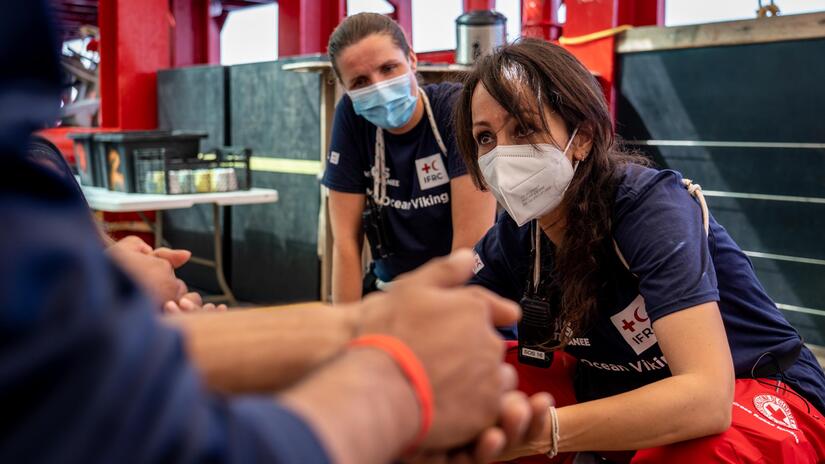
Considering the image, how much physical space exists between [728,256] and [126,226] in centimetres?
647

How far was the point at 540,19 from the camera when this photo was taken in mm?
5133

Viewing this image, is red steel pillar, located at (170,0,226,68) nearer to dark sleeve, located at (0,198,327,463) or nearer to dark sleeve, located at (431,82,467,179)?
dark sleeve, located at (431,82,467,179)

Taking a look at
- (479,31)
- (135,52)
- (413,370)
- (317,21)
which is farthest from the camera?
(135,52)

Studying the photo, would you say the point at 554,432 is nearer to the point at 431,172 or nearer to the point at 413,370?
the point at 413,370

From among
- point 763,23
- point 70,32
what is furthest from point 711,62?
point 70,32

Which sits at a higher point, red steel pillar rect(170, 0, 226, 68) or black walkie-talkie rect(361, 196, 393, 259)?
red steel pillar rect(170, 0, 226, 68)

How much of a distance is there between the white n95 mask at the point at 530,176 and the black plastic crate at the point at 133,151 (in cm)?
384

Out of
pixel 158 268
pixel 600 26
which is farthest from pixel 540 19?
pixel 158 268

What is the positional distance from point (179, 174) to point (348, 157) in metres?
2.77

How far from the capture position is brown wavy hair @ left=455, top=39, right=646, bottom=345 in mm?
1688

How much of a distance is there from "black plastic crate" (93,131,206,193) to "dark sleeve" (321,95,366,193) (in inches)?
105

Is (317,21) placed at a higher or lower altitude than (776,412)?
higher

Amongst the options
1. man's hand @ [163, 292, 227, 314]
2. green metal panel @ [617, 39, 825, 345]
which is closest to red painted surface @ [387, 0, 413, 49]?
green metal panel @ [617, 39, 825, 345]

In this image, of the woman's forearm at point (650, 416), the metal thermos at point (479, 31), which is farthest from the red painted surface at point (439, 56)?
the woman's forearm at point (650, 416)
